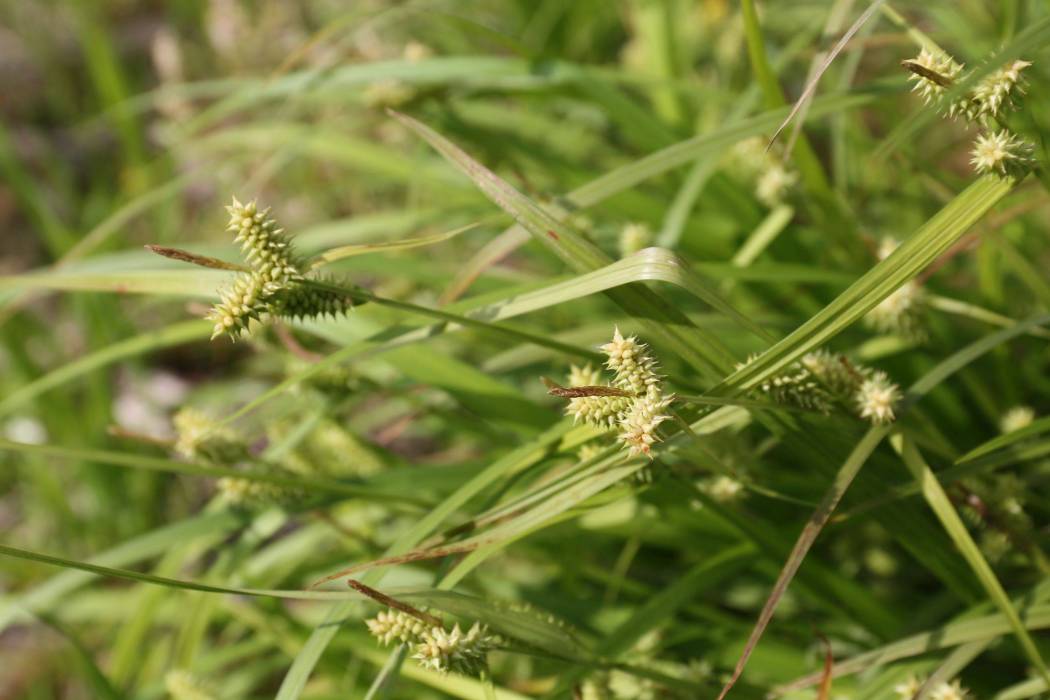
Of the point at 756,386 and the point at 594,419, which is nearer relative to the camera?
the point at 594,419

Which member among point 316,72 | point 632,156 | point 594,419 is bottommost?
point 594,419

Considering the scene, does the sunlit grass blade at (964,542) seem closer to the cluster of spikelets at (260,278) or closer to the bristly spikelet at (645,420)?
the bristly spikelet at (645,420)

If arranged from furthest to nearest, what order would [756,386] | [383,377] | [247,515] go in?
[383,377] < [247,515] < [756,386]

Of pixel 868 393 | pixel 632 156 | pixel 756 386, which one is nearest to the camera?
pixel 756 386

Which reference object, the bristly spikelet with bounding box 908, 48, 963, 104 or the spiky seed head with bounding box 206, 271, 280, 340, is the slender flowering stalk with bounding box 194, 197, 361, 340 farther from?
the bristly spikelet with bounding box 908, 48, 963, 104

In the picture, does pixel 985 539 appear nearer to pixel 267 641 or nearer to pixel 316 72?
pixel 267 641

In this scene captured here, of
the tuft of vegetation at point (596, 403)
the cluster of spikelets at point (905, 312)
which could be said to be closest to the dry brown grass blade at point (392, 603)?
the tuft of vegetation at point (596, 403)

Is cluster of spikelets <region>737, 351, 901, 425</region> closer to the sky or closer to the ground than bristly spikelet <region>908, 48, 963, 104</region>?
closer to the ground

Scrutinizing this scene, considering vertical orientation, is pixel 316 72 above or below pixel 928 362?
above

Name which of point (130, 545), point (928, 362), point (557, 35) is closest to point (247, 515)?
point (130, 545)

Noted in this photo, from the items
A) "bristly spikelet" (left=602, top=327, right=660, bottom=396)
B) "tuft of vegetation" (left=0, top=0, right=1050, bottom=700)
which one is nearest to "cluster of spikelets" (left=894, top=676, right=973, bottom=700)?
"tuft of vegetation" (left=0, top=0, right=1050, bottom=700)
